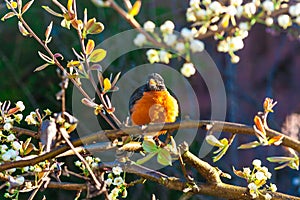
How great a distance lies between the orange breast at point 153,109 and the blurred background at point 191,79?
0.68 metres

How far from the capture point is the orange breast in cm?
181

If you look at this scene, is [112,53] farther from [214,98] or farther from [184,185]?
[184,185]

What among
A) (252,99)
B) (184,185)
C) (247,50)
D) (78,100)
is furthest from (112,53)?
(184,185)

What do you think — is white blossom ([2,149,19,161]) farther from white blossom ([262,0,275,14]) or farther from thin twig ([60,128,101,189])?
white blossom ([262,0,275,14])

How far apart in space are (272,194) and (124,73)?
1709mm

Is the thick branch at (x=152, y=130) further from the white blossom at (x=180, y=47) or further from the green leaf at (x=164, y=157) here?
the white blossom at (x=180, y=47)

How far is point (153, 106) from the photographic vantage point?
73.4 inches

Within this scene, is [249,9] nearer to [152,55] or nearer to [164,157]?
[152,55]

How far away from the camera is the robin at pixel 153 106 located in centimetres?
181

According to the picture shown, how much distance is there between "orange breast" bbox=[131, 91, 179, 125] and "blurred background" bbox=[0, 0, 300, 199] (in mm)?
683

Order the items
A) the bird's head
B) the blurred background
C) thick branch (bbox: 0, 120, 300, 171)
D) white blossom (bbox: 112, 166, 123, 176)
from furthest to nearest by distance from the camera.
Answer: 1. the blurred background
2. the bird's head
3. white blossom (bbox: 112, 166, 123, 176)
4. thick branch (bbox: 0, 120, 300, 171)

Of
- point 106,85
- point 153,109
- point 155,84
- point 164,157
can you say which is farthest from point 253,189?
point 155,84

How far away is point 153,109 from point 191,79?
65.6 inches

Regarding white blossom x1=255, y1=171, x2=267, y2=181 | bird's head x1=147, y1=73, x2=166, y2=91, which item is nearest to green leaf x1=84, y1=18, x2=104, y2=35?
white blossom x1=255, y1=171, x2=267, y2=181
